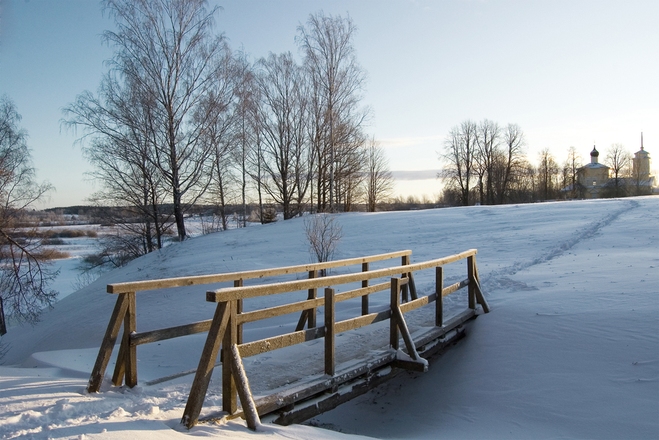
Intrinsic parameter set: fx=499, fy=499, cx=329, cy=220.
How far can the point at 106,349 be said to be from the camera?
4461 mm

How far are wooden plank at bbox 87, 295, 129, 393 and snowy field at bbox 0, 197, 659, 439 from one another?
0.11 meters

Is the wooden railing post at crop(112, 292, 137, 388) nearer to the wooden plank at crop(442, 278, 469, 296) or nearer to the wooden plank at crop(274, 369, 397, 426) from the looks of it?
the wooden plank at crop(274, 369, 397, 426)

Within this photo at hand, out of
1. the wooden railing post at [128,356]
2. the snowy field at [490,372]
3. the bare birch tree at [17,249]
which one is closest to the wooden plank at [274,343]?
the snowy field at [490,372]

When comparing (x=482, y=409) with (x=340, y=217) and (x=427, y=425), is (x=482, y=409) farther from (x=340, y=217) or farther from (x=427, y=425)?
(x=340, y=217)

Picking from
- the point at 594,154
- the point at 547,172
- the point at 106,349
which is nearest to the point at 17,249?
the point at 106,349

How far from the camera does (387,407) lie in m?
6.44

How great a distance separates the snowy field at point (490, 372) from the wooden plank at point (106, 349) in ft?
0.37

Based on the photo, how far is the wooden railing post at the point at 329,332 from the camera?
493 cm

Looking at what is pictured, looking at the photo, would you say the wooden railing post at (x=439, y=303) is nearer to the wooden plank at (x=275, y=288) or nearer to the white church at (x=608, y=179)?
the wooden plank at (x=275, y=288)

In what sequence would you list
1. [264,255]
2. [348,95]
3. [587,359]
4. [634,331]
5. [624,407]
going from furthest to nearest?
1. [348,95]
2. [264,255]
3. [634,331]
4. [587,359]
5. [624,407]

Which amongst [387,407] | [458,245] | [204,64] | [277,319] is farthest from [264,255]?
[387,407]

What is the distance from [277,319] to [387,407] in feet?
12.3

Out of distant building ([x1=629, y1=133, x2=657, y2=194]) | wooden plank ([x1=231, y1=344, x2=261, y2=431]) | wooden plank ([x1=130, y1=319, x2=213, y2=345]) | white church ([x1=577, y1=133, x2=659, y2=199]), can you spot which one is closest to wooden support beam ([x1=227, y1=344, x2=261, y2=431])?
wooden plank ([x1=231, y1=344, x2=261, y2=431])

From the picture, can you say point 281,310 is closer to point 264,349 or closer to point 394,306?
point 264,349
